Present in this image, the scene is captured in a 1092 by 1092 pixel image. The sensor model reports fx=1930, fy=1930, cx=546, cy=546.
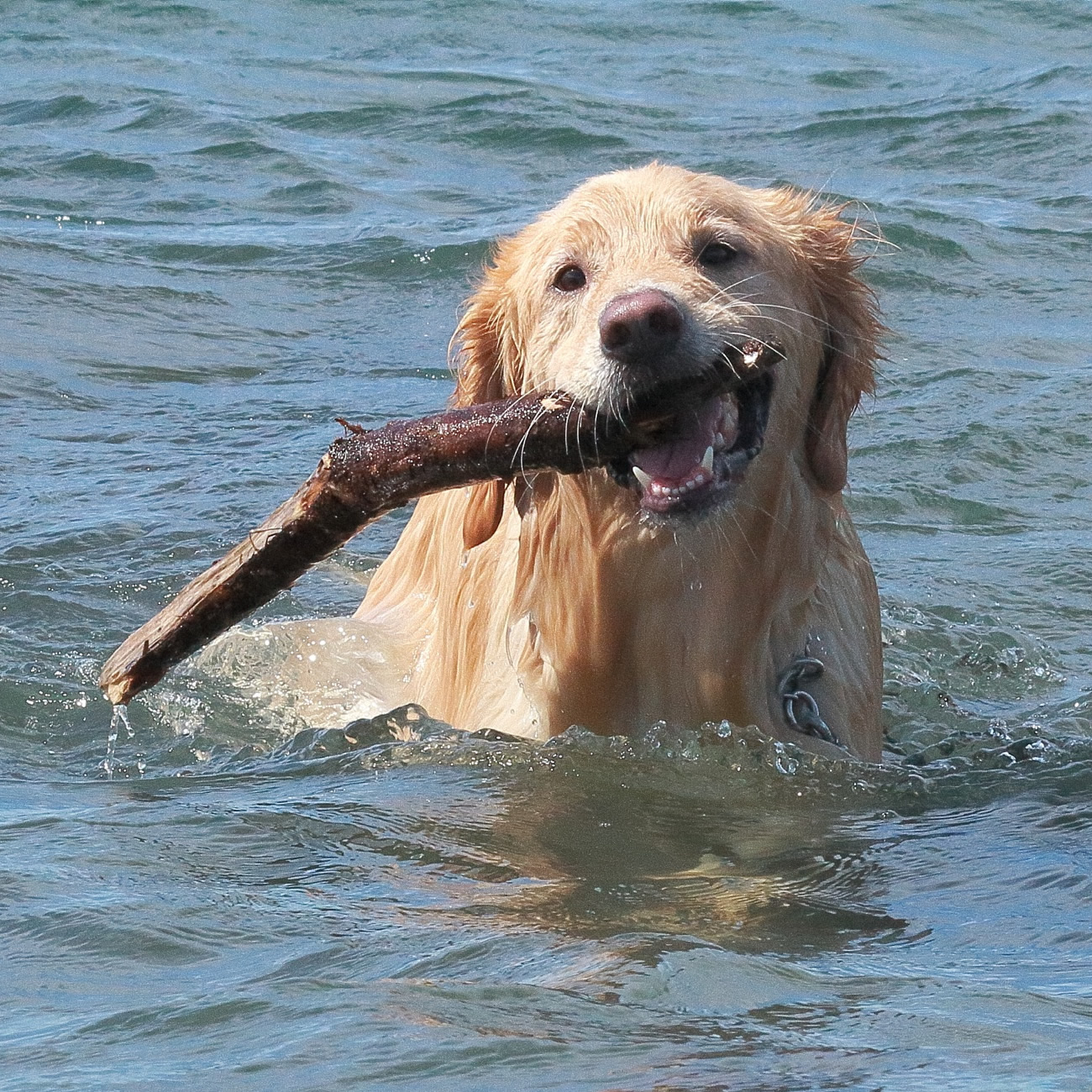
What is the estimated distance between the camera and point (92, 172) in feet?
43.4

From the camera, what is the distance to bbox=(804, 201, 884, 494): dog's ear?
5219mm

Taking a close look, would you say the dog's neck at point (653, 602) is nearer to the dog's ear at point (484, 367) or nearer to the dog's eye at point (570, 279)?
the dog's ear at point (484, 367)

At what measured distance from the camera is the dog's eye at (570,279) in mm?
4949

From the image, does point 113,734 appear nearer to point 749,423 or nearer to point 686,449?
point 686,449

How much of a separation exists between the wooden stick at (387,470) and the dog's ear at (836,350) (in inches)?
19.5

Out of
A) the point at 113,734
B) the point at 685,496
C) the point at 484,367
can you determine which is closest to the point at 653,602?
the point at 685,496

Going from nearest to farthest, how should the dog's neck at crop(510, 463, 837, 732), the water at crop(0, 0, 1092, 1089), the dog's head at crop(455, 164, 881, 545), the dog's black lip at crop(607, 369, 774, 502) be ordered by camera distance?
the water at crop(0, 0, 1092, 1089) → the dog's head at crop(455, 164, 881, 545) → the dog's black lip at crop(607, 369, 774, 502) → the dog's neck at crop(510, 463, 837, 732)

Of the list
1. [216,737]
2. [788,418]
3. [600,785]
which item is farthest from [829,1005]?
[216,737]

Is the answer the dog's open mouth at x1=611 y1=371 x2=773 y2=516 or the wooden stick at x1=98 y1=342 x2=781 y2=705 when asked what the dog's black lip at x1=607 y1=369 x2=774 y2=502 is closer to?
the dog's open mouth at x1=611 y1=371 x2=773 y2=516

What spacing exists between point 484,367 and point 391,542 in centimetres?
321

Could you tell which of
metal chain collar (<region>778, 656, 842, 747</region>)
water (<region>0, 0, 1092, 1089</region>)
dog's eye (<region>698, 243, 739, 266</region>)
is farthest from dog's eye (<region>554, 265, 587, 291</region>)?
metal chain collar (<region>778, 656, 842, 747</region>)

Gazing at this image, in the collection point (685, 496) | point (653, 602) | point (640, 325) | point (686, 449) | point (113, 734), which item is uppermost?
point (640, 325)

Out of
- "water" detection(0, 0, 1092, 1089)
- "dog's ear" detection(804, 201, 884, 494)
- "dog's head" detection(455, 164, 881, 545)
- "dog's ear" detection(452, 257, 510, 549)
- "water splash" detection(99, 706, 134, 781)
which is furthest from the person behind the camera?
"water splash" detection(99, 706, 134, 781)

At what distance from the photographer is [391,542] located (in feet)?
28.2
